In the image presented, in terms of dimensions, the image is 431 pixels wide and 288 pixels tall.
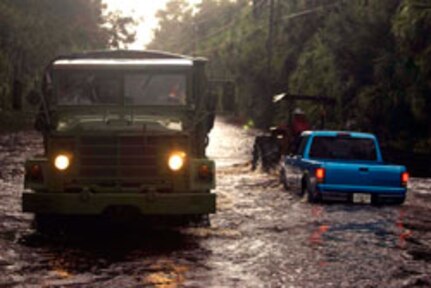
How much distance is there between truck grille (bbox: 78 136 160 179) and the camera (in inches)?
410

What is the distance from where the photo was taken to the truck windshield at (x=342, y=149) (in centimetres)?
1581

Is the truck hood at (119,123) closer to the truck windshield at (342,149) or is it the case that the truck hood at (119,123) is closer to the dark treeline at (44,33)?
the truck windshield at (342,149)

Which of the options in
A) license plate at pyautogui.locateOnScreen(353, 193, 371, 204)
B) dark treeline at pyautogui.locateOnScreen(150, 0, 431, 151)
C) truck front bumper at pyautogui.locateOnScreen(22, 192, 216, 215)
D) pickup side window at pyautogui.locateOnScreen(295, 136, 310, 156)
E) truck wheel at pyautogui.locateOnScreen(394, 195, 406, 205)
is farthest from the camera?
Answer: dark treeline at pyautogui.locateOnScreen(150, 0, 431, 151)

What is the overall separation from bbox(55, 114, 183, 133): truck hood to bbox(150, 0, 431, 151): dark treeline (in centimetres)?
1979

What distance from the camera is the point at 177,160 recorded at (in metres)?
10.5

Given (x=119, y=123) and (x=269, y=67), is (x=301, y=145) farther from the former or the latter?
(x=269, y=67)

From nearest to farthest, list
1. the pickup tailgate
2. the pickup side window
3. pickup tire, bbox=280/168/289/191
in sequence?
the pickup tailgate < the pickup side window < pickup tire, bbox=280/168/289/191

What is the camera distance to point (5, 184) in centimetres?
1820

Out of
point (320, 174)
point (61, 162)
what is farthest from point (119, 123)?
point (320, 174)

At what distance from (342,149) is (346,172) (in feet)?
5.36

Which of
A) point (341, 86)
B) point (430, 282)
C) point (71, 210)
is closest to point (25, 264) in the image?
point (71, 210)

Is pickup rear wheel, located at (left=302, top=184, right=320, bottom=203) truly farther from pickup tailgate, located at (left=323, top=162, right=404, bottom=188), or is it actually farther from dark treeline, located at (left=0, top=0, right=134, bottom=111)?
dark treeline, located at (left=0, top=0, right=134, bottom=111)

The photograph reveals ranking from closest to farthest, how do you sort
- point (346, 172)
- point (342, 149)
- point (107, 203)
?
point (107, 203) → point (346, 172) → point (342, 149)

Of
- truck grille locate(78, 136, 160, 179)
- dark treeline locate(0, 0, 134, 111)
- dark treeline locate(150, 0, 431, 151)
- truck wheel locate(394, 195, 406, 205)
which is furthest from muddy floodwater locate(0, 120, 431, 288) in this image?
dark treeline locate(0, 0, 134, 111)
